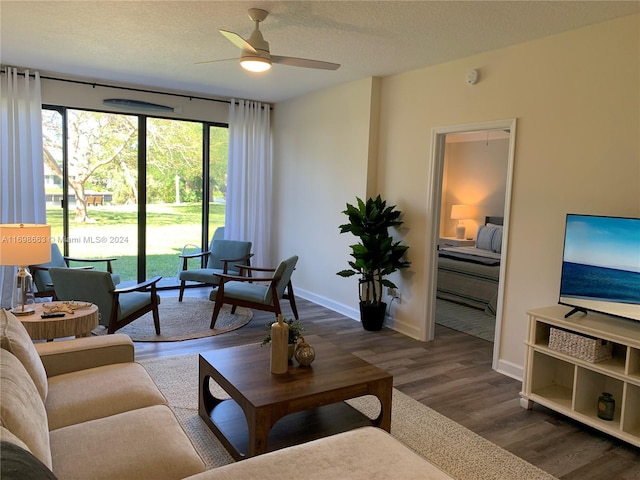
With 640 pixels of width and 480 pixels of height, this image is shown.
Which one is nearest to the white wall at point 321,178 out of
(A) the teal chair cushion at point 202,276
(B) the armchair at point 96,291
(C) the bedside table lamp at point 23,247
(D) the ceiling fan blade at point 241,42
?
(A) the teal chair cushion at point 202,276

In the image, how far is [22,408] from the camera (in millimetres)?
1565

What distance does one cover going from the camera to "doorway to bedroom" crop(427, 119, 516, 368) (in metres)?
4.53

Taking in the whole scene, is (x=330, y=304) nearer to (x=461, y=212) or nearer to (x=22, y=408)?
(x=461, y=212)

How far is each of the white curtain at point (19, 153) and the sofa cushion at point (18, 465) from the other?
4775 mm

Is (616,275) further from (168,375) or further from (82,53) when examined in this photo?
(82,53)

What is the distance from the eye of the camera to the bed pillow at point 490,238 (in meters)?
6.93

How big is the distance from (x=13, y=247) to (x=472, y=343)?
13.0 ft

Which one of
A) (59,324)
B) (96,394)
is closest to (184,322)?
(59,324)

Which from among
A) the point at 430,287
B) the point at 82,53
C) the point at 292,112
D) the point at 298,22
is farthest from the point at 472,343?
the point at 82,53

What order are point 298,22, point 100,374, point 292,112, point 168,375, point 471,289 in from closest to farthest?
point 100,374
point 298,22
point 168,375
point 471,289
point 292,112

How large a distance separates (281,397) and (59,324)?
5.62 feet

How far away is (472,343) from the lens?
4.68 m

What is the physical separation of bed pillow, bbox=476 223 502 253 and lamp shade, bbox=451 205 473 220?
889 mm

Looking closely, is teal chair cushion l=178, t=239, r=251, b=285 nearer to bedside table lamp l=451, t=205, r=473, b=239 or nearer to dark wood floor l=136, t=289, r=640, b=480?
dark wood floor l=136, t=289, r=640, b=480
